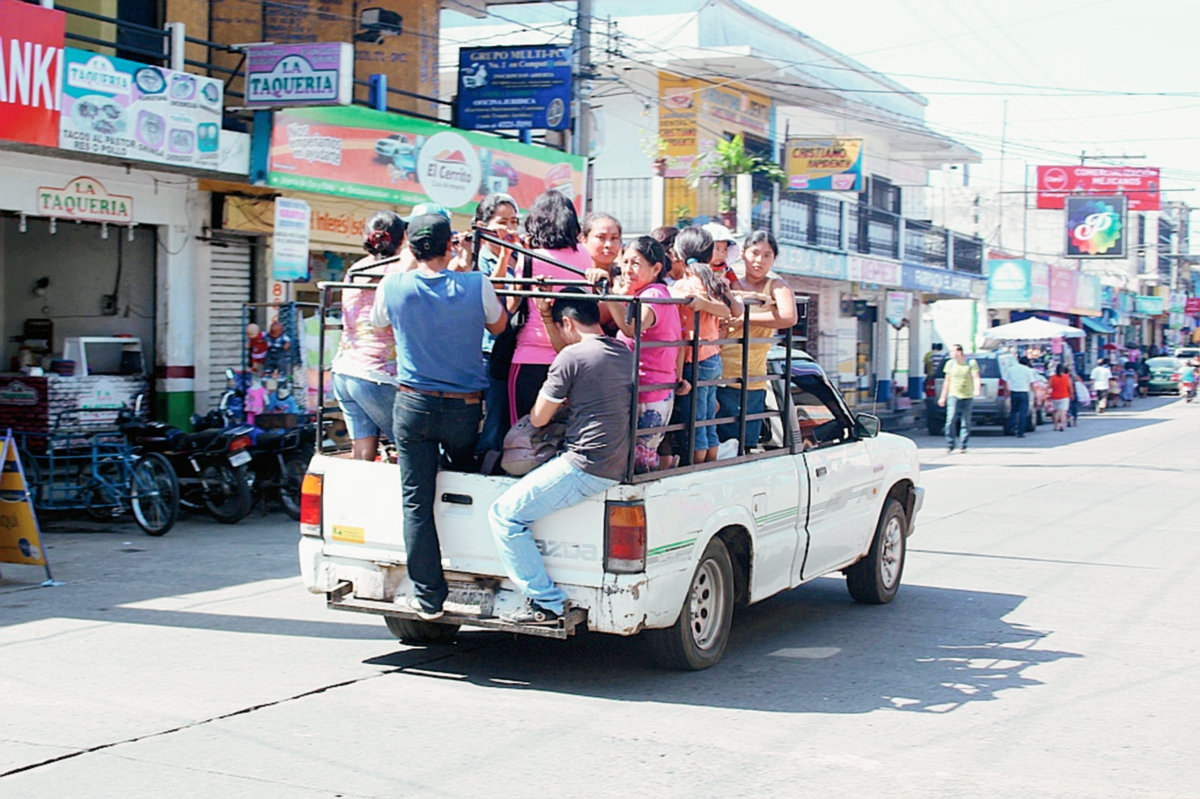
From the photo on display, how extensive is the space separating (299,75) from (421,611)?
9.35 m

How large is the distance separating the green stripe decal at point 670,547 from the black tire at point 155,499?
6.76 metres

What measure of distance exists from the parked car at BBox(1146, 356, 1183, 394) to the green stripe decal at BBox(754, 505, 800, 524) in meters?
47.9

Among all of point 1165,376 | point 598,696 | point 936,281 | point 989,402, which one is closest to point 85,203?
point 598,696

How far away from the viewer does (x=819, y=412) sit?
857cm

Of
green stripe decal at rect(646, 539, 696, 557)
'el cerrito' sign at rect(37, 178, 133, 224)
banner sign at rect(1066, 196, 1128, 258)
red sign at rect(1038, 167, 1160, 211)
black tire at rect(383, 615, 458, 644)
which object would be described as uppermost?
red sign at rect(1038, 167, 1160, 211)

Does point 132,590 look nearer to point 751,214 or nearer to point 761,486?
point 761,486

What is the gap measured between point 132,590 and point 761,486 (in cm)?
451

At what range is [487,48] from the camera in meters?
19.3

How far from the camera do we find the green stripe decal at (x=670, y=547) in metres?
6.11

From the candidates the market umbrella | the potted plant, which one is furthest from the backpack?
the market umbrella

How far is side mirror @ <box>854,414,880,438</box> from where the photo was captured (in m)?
8.52

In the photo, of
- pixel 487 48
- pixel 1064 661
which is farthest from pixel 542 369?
pixel 487 48

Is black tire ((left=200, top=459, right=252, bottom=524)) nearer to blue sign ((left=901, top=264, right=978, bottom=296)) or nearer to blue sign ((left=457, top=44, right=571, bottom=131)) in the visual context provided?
blue sign ((left=457, top=44, right=571, bottom=131))

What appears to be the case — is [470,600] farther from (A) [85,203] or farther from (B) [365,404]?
(A) [85,203]
